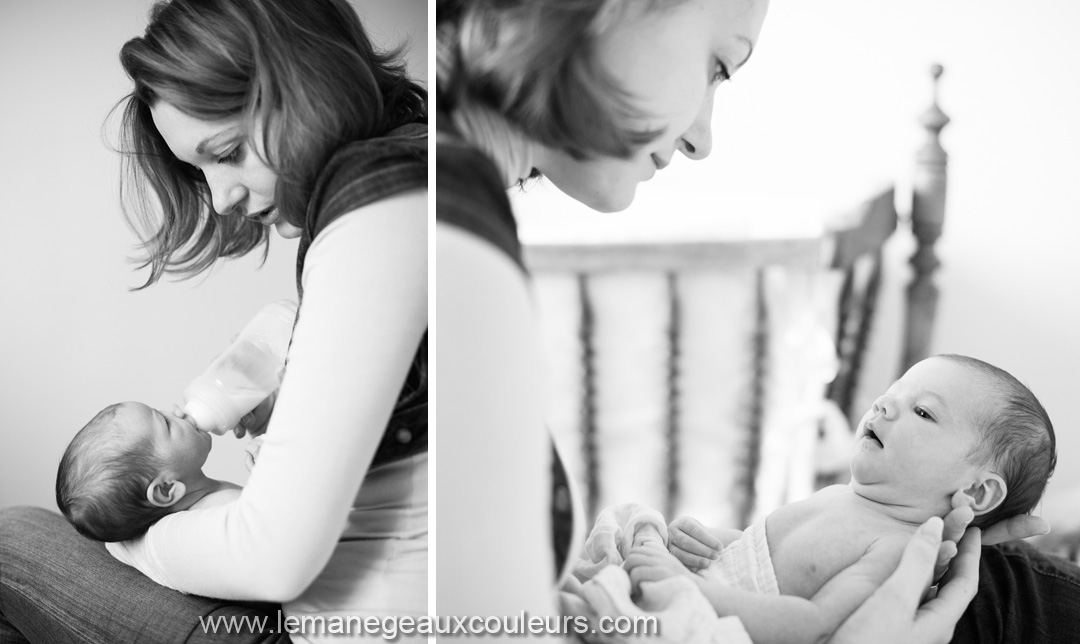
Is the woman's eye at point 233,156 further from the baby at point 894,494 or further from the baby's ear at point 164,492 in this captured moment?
the baby at point 894,494

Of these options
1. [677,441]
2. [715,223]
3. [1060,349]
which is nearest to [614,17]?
[715,223]

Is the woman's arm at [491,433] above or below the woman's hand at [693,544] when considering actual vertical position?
A: above

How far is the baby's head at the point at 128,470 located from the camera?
4.06 feet

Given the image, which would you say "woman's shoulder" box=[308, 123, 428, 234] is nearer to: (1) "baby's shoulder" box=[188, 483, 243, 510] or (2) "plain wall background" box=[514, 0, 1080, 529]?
(2) "plain wall background" box=[514, 0, 1080, 529]

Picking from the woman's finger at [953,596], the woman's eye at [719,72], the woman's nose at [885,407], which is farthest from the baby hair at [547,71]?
the woman's finger at [953,596]

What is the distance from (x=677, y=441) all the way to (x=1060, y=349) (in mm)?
583

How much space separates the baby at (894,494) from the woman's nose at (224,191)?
2.56 feet

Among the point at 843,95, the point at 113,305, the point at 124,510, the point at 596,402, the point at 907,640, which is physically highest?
the point at 843,95

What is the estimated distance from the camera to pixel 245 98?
3.93 ft

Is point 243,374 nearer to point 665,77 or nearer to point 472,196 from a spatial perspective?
point 472,196

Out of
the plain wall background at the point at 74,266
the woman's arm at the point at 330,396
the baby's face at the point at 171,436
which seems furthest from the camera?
the plain wall background at the point at 74,266

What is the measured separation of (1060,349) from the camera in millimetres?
1292

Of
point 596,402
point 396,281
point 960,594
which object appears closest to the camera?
point 396,281

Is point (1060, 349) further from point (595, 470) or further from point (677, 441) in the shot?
point (595, 470)
